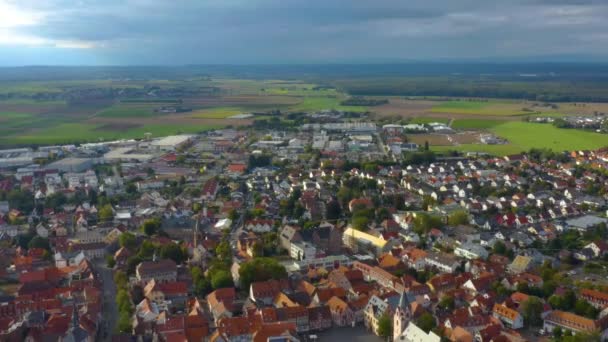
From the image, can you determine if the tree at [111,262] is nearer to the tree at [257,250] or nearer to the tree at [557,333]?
the tree at [257,250]

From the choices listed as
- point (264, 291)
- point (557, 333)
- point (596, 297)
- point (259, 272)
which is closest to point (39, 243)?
point (259, 272)

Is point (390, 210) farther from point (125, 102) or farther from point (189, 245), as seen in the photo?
point (125, 102)

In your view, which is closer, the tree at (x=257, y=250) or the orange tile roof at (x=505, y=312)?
the orange tile roof at (x=505, y=312)

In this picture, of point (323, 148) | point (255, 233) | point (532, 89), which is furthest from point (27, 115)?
point (532, 89)

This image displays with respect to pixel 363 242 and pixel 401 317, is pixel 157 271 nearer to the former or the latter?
pixel 363 242

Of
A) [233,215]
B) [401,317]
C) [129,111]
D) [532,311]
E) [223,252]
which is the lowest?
[129,111]

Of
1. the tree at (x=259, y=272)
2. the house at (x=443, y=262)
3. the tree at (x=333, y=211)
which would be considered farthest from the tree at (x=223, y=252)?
the house at (x=443, y=262)
